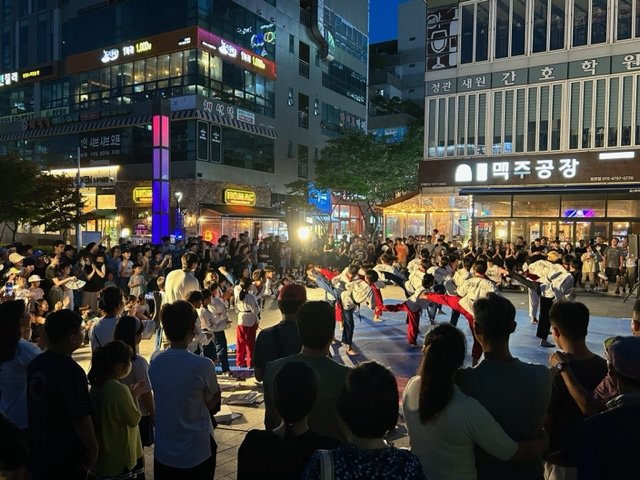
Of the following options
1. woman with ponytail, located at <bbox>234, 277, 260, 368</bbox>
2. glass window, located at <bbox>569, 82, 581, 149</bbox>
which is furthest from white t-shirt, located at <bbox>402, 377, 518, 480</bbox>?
glass window, located at <bbox>569, 82, 581, 149</bbox>

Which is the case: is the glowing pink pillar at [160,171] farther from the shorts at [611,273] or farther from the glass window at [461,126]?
the shorts at [611,273]

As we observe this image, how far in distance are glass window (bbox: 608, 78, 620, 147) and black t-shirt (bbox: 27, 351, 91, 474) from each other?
25007mm

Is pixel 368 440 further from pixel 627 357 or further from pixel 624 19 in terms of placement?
pixel 624 19

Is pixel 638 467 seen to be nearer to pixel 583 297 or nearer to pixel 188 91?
pixel 583 297

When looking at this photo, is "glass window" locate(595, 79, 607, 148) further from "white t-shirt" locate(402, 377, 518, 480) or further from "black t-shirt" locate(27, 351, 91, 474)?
"black t-shirt" locate(27, 351, 91, 474)

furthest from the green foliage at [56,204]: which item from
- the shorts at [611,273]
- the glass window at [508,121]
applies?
the shorts at [611,273]

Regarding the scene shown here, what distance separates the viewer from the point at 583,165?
77.5 feet

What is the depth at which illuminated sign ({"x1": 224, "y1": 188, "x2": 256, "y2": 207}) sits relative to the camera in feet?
99.4

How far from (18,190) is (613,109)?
2747cm

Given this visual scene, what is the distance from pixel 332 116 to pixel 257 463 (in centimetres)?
3984

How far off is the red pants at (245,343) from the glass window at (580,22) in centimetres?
2209

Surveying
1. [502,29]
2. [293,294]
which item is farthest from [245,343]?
[502,29]

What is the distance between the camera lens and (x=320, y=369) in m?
2.93

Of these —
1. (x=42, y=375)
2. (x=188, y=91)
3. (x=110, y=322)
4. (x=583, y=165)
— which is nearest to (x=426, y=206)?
(x=583, y=165)
